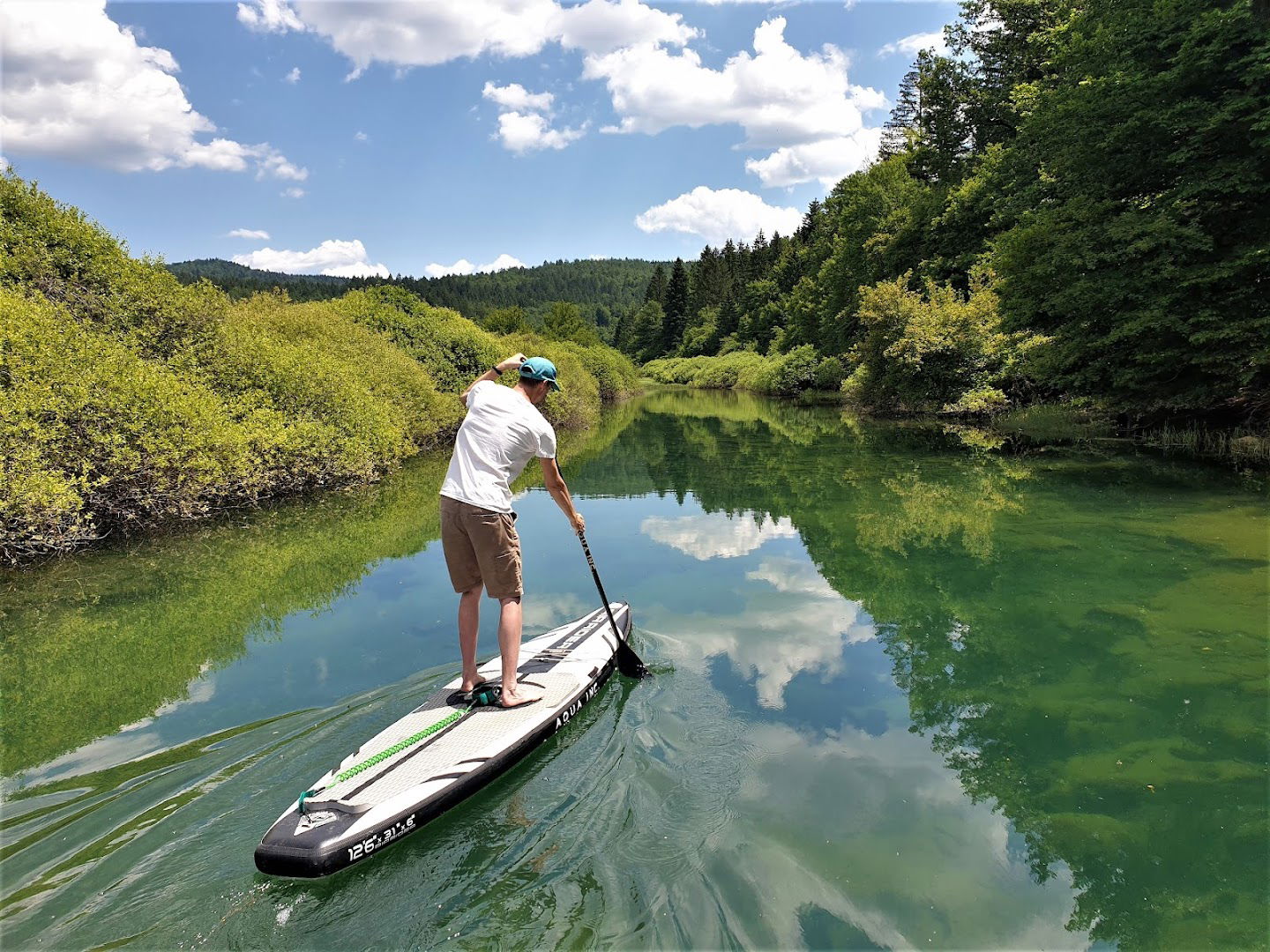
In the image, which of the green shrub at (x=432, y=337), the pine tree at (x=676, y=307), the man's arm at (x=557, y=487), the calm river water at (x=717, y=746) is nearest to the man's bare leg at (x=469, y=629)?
the calm river water at (x=717, y=746)

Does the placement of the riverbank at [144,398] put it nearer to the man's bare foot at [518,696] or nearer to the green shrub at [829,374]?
the man's bare foot at [518,696]

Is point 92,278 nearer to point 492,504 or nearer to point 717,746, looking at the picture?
point 492,504

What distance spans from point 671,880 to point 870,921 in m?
0.98

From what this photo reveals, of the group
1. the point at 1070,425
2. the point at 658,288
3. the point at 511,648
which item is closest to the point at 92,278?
the point at 511,648

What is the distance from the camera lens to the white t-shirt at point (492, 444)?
15.8ft

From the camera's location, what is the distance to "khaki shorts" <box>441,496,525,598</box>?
483 centimetres

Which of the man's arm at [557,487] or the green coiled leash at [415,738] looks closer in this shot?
the green coiled leash at [415,738]

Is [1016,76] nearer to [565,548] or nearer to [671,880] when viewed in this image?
[565,548]

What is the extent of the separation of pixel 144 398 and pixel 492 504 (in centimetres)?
890

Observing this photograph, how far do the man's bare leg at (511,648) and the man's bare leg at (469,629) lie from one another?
22cm

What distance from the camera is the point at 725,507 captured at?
1400cm

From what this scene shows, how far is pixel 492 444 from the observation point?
486 cm

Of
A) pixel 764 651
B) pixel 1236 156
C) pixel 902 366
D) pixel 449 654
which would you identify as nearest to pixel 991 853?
pixel 764 651

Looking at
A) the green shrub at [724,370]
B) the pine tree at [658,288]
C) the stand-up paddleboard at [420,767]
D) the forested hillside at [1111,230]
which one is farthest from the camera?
the pine tree at [658,288]
